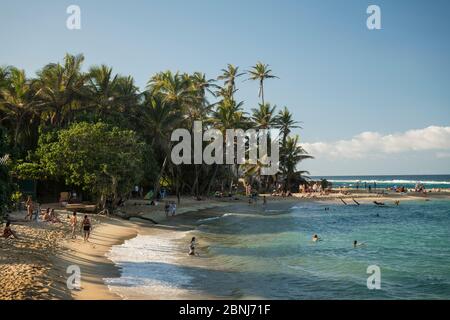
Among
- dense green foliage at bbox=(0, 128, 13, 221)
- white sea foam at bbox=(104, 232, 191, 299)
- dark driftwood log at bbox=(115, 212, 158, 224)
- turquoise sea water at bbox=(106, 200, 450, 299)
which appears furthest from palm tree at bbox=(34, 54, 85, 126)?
dense green foliage at bbox=(0, 128, 13, 221)

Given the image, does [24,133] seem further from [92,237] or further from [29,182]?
[92,237]

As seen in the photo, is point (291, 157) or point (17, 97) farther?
point (291, 157)

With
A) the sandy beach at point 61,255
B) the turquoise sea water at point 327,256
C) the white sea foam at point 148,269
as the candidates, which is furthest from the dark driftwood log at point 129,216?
the white sea foam at point 148,269

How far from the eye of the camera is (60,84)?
146 feet

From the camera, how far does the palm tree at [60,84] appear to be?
44.2 metres

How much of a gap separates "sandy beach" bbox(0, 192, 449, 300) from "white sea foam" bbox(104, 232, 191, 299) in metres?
0.46

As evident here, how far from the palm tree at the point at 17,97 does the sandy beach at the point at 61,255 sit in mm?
16072

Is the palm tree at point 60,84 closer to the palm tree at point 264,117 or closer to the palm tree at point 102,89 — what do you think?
the palm tree at point 102,89

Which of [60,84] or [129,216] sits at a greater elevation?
[60,84]

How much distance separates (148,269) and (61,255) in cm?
399

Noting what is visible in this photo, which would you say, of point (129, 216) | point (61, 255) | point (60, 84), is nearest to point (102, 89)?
point (60, 84)

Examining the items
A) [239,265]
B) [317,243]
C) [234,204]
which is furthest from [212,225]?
[234,204]

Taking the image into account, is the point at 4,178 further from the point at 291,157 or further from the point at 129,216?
the point at 291,157
